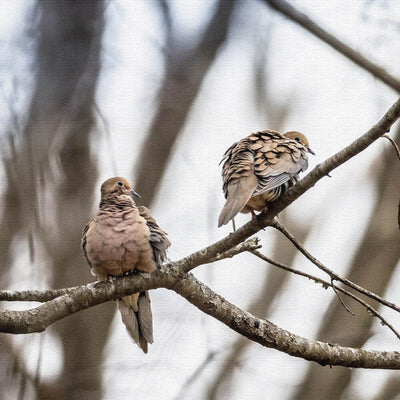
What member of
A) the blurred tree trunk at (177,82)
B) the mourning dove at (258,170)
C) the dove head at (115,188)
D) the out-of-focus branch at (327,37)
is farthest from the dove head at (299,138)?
the blurred tree trunk at (177,82)

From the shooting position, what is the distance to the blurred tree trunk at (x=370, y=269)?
5719mm

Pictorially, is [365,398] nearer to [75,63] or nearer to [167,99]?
[167,99]

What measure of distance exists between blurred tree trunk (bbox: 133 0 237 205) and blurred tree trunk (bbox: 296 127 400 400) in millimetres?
1685

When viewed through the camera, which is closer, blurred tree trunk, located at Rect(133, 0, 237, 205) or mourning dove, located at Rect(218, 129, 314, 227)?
mourning dove, located at Rect(218, 129, 314, 227)

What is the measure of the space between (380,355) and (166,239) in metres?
1.18

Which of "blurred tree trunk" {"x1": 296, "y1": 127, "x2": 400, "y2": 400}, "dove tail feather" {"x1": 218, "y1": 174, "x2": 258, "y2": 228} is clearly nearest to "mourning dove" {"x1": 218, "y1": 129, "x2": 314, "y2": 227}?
"dove tail feather" {"x1": 218, "y1": 174, "x2": 258, "y2": 228}

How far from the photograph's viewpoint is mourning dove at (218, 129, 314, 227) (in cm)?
319

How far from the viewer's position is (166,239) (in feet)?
11.2

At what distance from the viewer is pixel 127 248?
10.8 feet

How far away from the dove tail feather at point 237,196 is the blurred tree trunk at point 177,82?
1961 mm

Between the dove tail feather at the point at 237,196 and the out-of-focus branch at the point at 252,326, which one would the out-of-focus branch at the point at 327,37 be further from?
the out-of-focus branch at the point at 252,326

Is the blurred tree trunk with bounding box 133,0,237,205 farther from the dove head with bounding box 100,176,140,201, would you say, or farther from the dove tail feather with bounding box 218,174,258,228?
the dove tail feather with bounding box 218,174,258,228

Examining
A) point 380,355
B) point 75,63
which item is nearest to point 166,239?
point 380,355

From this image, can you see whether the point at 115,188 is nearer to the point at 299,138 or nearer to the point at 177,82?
the point at 299,138
